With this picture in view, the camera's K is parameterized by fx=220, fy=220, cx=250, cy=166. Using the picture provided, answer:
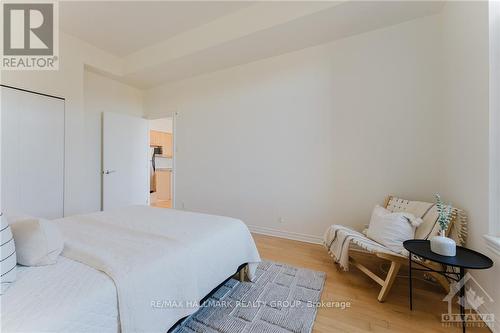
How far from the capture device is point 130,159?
14.4 ft

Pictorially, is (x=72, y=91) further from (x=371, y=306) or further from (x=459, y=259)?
(x=459, y=259)

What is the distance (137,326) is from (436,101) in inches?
130

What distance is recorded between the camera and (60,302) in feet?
2.81

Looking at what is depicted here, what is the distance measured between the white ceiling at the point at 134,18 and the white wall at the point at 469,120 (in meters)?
2.19

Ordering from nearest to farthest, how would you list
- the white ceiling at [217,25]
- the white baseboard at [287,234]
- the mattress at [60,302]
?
the mattress at [60,302] → the white ceiling at [217,25] → the white baseboard at [287,234]

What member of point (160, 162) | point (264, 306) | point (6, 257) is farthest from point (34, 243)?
point (160, 162)

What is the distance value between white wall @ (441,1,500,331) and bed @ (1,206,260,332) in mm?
1779

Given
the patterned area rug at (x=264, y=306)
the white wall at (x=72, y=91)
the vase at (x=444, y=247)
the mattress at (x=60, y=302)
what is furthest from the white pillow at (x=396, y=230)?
the white wall at (x=72, y=91)

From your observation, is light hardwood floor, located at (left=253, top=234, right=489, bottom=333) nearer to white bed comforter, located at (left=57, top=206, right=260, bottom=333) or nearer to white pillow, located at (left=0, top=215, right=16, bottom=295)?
white bed comforter, located at (left=57, top=206, right=260, bottom=333)

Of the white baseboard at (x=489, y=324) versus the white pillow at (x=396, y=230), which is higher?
the white pillow at (x=396, y=230)

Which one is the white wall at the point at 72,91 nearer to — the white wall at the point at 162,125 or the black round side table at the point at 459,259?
the white wall at the point at 162,125

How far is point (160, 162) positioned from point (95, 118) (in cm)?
297

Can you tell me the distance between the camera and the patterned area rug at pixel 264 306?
1477 millimetres

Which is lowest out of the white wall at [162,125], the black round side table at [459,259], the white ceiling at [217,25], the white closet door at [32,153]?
the black round side table at [459,259]
